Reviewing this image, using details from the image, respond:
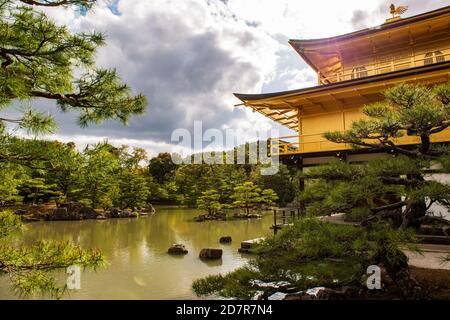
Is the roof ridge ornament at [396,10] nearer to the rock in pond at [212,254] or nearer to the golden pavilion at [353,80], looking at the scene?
the golden pavilion at [353,80]

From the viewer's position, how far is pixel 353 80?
850 centimetres

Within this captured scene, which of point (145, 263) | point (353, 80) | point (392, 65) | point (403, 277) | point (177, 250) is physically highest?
Answer: point (392, 65)

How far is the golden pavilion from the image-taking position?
28.2 feet

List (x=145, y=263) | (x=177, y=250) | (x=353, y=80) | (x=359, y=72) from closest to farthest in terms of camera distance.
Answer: (x=145, y=263) → (x=353, y=80) → (x=177, y=250) → (x=359, y=72)

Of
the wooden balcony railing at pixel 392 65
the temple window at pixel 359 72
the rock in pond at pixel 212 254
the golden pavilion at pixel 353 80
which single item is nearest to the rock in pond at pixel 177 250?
the rock in pond at pixel 212 254

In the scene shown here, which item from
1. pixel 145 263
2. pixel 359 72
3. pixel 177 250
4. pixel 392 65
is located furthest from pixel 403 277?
pixel 359 72

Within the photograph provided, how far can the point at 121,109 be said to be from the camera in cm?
304

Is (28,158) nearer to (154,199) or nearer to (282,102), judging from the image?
(282,102)

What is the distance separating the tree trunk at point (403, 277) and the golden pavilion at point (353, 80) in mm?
5823

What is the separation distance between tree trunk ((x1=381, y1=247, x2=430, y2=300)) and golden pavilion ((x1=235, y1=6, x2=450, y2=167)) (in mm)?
5823

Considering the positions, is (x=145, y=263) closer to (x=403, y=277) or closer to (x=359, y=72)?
(x=403, y=277)

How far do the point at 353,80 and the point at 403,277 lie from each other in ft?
22.0

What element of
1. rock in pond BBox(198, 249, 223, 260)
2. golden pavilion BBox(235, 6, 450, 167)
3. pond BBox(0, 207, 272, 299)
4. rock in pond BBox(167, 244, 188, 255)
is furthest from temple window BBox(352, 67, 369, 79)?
rock in pond BBox(167, 244, 188, 255)

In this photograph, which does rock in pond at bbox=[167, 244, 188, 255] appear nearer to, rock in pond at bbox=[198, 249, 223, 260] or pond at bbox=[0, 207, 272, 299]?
pond at bbox=[0, 207, 272, 299]
